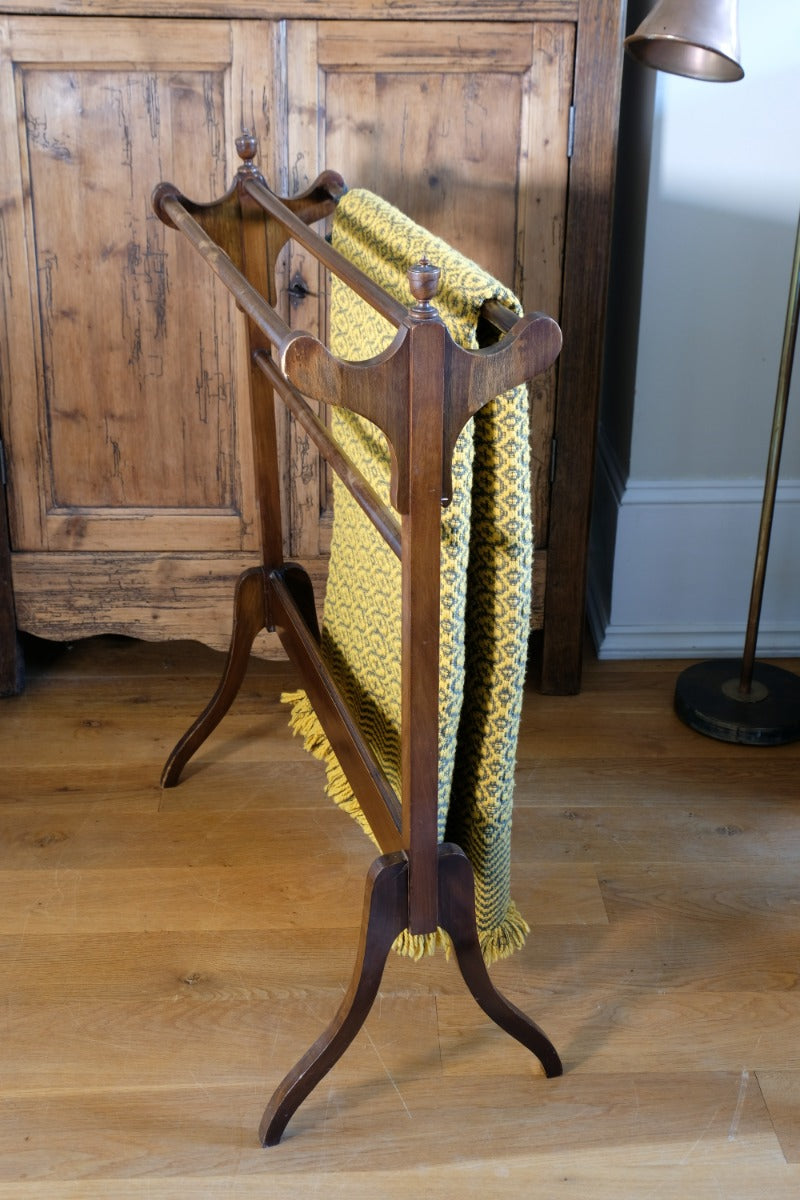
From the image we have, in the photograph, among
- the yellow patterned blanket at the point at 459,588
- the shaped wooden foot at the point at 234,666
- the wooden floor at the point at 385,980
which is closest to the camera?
the yellow patterned blanket at the point at 459,588

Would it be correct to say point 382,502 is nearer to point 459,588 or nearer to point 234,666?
point 459,588

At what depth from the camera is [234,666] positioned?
1.92 metres

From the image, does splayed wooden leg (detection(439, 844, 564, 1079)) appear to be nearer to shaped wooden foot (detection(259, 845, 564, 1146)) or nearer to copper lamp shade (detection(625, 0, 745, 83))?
shaped wooden foot (detection(259, 845, 564, 1146))

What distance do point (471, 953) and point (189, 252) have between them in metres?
1.16

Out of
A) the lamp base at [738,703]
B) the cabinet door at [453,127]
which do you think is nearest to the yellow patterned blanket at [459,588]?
the cabinet door at [453,127]

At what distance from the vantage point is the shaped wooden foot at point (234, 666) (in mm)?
1838

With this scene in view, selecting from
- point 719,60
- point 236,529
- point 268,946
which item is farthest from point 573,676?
point 719,60

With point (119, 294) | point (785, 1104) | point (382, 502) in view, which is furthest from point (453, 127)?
point (785, 1104)

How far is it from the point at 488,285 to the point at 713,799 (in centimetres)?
105

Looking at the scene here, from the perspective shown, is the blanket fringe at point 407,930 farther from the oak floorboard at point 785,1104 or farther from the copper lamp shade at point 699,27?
the copper lamp shade at point 699,27

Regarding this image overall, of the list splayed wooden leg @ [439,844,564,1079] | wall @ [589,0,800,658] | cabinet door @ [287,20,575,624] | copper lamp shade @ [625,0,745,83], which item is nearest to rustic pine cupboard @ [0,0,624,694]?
cabinet door @ [287,20,575,624]

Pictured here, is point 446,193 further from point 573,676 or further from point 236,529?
point 573,676

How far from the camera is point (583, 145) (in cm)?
193

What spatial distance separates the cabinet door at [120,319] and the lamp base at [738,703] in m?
0.79
